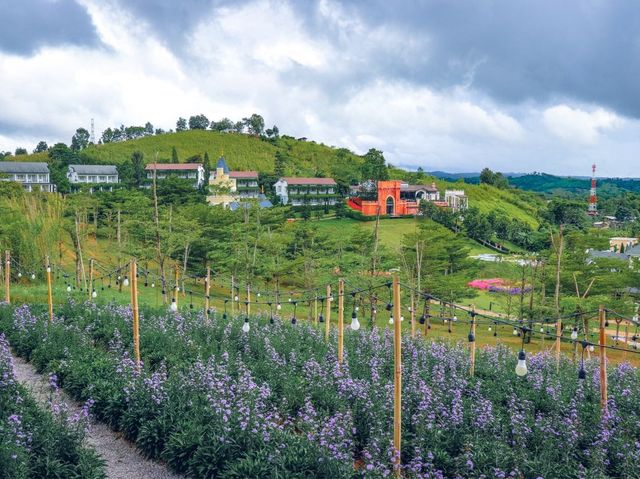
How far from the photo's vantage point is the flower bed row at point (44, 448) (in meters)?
7.54

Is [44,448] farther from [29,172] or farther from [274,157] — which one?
[274,157]

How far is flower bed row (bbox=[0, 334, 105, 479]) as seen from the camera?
24.7 feet

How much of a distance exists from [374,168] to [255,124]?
54.0 metres

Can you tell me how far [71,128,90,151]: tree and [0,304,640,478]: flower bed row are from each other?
11867cm

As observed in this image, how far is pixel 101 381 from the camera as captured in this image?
11609 millimetres

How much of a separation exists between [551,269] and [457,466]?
2013cm

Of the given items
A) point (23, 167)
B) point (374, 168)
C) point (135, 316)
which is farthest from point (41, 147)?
point (135, 316)

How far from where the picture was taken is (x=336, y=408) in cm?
1036

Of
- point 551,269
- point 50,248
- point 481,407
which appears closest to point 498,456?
point 481,407

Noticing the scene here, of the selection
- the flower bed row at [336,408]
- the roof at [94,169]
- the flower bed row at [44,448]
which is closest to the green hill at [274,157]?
the roof at [94,169]

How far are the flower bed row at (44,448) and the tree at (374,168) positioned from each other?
81.6m

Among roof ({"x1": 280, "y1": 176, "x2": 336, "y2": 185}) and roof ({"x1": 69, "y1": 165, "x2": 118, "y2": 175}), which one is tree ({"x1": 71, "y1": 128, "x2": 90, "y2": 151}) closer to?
roof ({"x1": 69, "y1": 165, "x2": 118, "y2": 175})

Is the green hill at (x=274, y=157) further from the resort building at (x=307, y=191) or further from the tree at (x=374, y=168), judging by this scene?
the resort building at (x=307, y=191)

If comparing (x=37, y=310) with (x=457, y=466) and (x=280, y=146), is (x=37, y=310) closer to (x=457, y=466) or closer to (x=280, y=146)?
(x=457, y=466)
